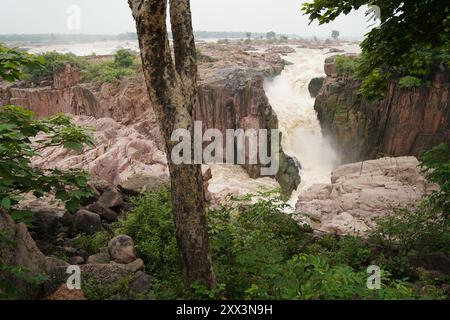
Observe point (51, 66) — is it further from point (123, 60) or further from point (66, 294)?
point (66, 294)

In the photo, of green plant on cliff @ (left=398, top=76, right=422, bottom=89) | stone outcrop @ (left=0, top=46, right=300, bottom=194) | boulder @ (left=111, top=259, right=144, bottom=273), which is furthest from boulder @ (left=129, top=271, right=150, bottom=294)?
green plant on cliff @ (left=398, top=76, right=422, bottom=89)

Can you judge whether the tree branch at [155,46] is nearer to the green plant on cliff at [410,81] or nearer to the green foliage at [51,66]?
the green plant on cliff at [410,81]

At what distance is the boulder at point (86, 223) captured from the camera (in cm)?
727

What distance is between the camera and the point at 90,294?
14.7 feet

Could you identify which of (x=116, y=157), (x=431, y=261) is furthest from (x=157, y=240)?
(x=116, y=157)

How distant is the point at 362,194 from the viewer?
47.7 feet

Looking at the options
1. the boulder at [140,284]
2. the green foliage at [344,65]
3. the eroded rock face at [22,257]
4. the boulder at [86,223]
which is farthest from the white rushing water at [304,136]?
the eroded rock face at [22,257]

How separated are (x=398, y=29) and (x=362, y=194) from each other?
31.9ft

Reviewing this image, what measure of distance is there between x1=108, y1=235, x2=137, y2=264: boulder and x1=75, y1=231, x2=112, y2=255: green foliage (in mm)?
637

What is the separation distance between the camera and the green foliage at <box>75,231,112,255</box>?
6.43 m

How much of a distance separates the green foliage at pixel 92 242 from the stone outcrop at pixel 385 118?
17570 millimetres
